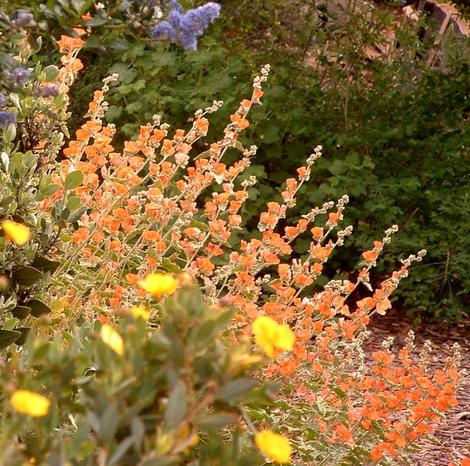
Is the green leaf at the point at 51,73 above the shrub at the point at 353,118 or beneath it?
above

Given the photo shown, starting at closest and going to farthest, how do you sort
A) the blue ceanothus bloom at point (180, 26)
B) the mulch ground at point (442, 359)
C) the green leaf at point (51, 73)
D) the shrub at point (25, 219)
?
the blue ceanothus bloom at point (180, 26) < the shrub at point (25, 219) < the green leaf at point (51, 73) < the mulch ground at point (442, 359)

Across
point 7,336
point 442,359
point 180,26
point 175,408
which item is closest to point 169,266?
point 7,336

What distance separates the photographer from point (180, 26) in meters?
2.22

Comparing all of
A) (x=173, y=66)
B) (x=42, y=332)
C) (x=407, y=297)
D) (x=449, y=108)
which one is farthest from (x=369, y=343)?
(x=42, y=332)

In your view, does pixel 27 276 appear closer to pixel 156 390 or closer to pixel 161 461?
pixel 156 390


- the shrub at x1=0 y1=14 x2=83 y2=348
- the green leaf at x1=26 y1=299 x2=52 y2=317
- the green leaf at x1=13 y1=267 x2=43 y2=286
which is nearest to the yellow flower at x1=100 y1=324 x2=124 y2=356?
the shrub at x1=0 y1=14 x2=83 y2=348

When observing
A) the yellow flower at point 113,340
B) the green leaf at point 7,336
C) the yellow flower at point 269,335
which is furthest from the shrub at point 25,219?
the yellow flower at point 269,335

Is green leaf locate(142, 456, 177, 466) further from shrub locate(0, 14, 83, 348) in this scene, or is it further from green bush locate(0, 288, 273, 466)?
shrub locate(0, 14, 83, 348)

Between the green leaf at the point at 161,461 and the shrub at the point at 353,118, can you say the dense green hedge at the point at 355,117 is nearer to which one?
the shrub at the point at 353,118

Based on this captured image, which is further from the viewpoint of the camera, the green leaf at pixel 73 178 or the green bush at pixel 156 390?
the green leaf at pixel 73 178

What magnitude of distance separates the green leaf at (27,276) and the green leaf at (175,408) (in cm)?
144

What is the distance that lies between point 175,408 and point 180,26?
4.21 ft

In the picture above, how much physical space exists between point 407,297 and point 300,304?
2.59m

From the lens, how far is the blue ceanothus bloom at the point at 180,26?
2.20m
